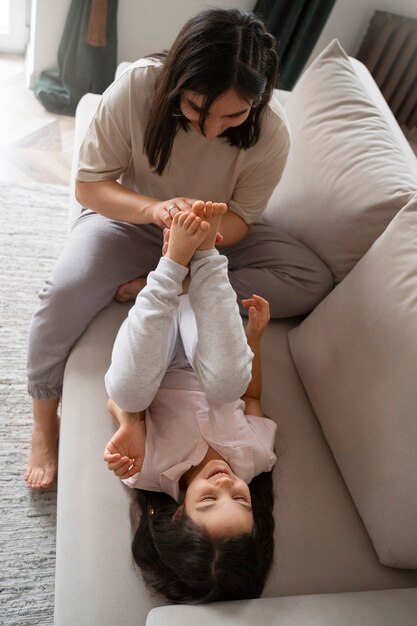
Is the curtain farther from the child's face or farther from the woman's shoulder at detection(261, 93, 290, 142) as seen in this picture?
the child's face

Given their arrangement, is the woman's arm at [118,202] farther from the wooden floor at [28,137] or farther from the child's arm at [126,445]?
the wooden floor at [28,137]

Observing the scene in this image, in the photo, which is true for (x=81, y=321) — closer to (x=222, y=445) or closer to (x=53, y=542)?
(x=222, y=445)

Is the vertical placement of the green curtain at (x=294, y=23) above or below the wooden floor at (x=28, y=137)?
above

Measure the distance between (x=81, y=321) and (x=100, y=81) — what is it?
1.56 meters

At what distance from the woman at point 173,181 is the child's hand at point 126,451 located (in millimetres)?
289

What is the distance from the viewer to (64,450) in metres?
1.05

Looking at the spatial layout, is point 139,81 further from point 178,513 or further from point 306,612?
point 306,612

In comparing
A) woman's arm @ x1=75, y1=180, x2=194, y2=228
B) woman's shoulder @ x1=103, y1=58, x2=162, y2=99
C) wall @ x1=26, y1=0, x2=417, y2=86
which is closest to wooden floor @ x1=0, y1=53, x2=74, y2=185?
wall @ x1=26, y1=0, x2=417, y2=86

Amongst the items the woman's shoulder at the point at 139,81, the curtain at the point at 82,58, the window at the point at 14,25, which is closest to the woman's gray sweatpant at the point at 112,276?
the woman's shoulder at the point at 139,81

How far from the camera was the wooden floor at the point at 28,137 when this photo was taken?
2031 mm

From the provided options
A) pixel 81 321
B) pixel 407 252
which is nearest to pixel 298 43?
pixel 407 252

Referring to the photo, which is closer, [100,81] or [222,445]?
[222,445]

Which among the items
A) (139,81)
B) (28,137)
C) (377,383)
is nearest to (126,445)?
(377,383)

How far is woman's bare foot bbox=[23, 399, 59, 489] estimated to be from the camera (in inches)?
50.0
